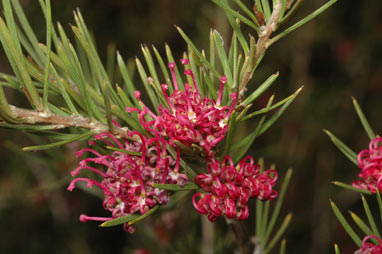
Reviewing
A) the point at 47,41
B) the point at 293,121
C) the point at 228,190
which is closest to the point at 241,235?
the point at 228,190

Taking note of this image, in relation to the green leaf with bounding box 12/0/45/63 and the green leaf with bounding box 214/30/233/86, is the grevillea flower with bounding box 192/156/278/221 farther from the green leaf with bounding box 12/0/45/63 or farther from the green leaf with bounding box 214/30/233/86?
the green leaf with bounding box 12/0/45/63

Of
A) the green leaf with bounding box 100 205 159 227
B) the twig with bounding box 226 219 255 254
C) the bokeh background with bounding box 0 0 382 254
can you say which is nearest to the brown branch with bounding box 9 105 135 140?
the green leaf with bounding box 100 205 159 227

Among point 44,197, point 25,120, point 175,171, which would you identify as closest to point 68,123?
point 25,120

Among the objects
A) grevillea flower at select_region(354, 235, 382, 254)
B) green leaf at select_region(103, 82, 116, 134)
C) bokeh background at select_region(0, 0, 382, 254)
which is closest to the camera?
green leaf at select_region(103, 82, 116, 134)

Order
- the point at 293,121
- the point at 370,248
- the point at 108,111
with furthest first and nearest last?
the point at 293,121 < the point at 370,248 < the point at 108,111

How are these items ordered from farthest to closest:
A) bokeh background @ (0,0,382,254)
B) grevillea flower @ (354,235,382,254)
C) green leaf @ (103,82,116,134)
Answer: bokeh background @ (0,0,382,254) → grevillea flower @ (354,235,382,254) → green leaf @ (103,82,116,134)

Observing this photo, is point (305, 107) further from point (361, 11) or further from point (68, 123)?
point (68, 123)

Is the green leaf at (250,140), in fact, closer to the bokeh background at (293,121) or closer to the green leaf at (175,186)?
the green leaf at (175,186)

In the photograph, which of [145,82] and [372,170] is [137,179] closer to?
[145,82]
